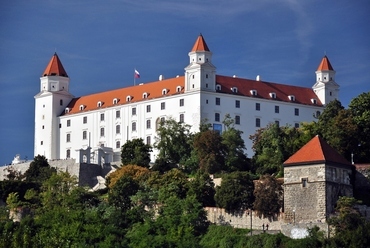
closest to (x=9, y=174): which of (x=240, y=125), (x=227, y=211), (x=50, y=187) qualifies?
(x=50, y=187)

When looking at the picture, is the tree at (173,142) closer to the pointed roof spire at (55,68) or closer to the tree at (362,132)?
the tree at (362,132)

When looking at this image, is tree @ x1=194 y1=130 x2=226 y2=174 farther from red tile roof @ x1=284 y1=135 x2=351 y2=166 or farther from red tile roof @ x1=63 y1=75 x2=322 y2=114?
red tile roof @ x1=284 y1=135 x2=351 y2=166

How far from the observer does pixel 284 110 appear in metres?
93.2

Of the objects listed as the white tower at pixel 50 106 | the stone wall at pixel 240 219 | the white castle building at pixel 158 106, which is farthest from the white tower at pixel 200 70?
the stone wall at pixel 240 219

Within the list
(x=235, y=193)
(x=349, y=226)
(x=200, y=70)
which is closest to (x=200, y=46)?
(x=200, y=70)

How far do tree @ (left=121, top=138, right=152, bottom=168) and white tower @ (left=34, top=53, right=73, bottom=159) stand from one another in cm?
1173

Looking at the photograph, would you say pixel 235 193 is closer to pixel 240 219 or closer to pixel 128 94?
pixel 240 219

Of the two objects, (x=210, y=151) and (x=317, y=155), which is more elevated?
(x=210, y=151)

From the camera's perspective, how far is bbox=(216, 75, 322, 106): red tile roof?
303 feet

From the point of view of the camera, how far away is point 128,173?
80.4m

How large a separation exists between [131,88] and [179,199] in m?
25.6

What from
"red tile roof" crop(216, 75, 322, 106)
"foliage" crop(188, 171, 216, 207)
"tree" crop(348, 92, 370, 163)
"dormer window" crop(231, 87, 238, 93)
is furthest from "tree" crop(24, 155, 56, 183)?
"tree" crop(348, 92, 370, 163)

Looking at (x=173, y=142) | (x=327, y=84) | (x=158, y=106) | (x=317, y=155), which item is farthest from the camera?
(x=327, y=84)

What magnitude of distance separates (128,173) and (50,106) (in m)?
20.2
